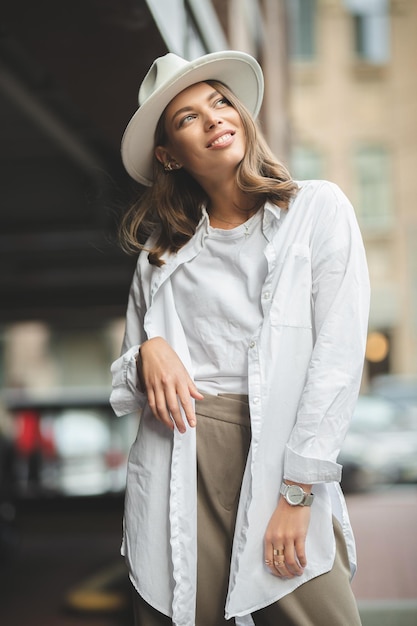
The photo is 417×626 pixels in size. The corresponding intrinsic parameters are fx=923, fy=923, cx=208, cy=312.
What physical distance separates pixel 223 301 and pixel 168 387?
0.26 m

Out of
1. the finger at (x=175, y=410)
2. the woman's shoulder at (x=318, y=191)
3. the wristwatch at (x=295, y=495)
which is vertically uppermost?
the woman's shoulder at (x=318, y=191)

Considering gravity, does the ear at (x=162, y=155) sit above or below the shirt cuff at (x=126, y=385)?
above

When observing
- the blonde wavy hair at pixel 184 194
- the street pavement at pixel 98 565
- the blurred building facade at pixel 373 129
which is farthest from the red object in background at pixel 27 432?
the blurred building facade at pixel 373 129

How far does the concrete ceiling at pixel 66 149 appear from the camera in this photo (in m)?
3.76

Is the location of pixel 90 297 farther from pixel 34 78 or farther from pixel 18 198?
pixel 34 78

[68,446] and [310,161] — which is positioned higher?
[310,161]

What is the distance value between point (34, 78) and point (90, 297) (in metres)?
5.70

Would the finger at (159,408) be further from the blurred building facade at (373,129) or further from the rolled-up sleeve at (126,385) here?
the blurred building facade at (373,129)

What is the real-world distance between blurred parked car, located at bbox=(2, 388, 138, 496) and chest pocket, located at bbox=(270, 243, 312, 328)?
9575 mm

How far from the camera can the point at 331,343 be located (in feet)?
6.73

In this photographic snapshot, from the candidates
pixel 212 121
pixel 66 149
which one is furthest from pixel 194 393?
pixel 66 149

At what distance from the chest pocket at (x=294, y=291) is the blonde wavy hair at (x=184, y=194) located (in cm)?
16

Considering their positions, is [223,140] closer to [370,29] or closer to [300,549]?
[300,549]

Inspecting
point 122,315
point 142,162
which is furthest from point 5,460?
point 142,162
